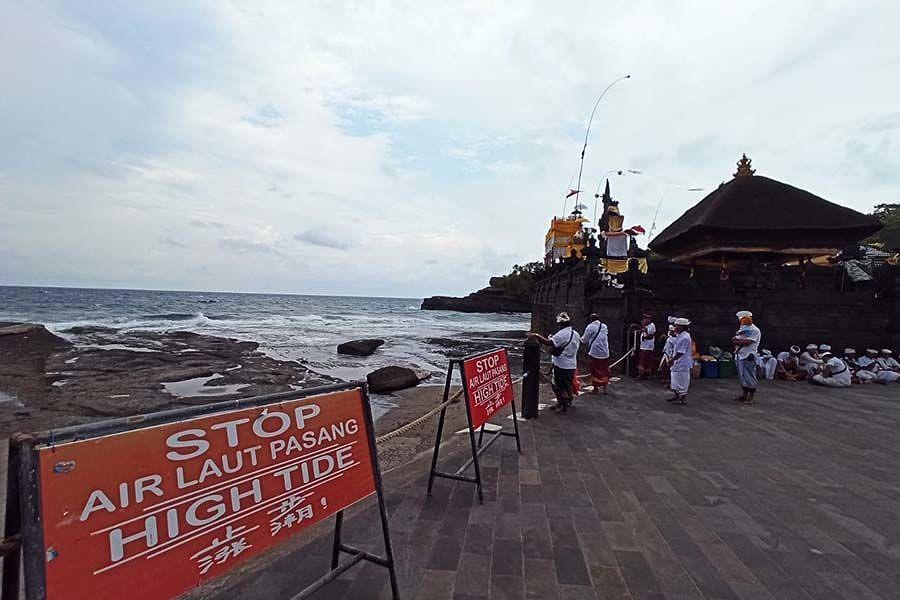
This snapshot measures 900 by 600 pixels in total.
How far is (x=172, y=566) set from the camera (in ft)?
5.82

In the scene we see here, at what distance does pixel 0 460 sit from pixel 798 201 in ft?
52.8

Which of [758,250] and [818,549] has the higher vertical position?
[758,250]

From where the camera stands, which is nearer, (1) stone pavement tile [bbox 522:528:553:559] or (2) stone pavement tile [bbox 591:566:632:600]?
(2) stone pavement tile [bbox 591:566:632:600]

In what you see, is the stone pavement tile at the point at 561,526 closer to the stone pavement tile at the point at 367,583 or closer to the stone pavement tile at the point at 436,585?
the stone pavement tile at the point at 436,585

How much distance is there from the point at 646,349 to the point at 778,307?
4982mm

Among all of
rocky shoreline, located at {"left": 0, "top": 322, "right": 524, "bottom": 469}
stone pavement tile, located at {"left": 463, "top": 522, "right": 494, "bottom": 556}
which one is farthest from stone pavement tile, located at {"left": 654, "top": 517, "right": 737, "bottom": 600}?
rocky shoreline, located at {"left": 0, "top": 322, "right": 524, "bottom": 469}

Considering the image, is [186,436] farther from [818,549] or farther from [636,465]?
[636,465]

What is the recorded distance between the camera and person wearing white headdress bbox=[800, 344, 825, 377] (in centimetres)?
1145

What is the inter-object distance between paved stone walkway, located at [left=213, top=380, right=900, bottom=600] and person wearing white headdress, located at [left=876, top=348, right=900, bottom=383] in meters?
6.14

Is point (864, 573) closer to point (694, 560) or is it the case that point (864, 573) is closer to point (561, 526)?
point (694, 560)

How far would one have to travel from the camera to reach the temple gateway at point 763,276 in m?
9.62

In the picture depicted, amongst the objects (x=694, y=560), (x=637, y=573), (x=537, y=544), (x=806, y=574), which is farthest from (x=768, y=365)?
(x=537, y=544)

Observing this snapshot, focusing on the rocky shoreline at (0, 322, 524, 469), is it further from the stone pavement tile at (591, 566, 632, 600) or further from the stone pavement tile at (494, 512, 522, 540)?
the stone pavement tile at (591, 566, 632, 600)

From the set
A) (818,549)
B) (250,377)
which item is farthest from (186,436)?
(250,377)
